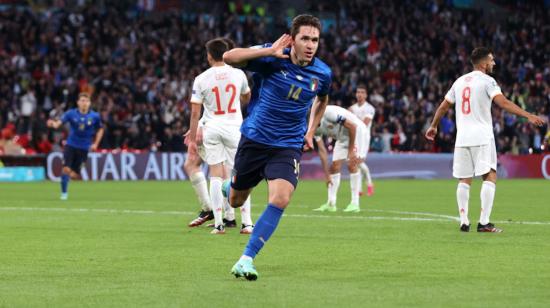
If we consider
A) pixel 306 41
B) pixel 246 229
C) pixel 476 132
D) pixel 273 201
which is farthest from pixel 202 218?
pixel 306 41

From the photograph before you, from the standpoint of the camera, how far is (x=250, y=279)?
29.1ft

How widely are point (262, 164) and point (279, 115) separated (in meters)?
0.46

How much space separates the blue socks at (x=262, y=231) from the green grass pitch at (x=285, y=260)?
0.27m

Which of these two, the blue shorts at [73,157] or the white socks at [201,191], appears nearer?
the white socks at [201,191]

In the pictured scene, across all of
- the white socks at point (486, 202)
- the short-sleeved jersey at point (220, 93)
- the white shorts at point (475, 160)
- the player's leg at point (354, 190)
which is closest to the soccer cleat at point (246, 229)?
the short-sleeved jersey at point (220, 93)

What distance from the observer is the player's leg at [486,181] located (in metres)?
13.9

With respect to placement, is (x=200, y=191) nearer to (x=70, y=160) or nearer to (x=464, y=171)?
(x=464, y=171)

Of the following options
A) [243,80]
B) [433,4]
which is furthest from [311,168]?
[243,80]

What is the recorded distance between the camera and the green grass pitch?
312 inches

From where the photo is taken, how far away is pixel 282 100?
9641 millimetres

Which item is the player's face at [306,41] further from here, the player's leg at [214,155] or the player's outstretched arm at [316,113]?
the player's leg at [214,155]

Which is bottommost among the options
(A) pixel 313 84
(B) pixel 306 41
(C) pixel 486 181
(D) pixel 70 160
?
(D) pixel 70 160

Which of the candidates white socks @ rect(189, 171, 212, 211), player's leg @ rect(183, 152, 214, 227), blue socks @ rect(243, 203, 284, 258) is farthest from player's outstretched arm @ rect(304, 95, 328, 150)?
white socks @ rect(189, 171, 212, 211)

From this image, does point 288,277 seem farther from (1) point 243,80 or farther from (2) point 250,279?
(1) point 243,80
